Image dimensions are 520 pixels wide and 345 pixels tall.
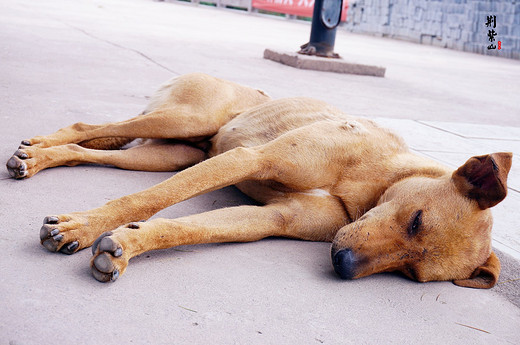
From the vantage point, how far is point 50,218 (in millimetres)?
2385

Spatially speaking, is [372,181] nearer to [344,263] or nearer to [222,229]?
[344,263]

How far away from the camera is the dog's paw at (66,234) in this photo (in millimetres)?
2318

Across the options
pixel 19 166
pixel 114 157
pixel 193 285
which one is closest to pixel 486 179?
pixel 193 285

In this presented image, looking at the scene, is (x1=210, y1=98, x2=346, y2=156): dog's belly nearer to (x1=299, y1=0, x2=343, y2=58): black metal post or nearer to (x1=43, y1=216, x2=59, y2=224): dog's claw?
(x1=43, y1=216, x2=59, y2=224): dog's claw

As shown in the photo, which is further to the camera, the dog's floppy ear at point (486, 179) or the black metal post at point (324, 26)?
the black metal post at point (324, 26)

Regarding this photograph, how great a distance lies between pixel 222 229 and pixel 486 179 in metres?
1.29

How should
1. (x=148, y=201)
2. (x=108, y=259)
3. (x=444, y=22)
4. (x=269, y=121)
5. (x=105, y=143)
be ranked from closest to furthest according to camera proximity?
(x=108, y=259)
(x=148, y=201)
(x=269, y=121)
(x=105, y=143)
(x=444, y=22)

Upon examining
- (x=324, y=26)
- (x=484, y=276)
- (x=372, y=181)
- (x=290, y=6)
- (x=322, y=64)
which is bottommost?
(x=484, y=276)

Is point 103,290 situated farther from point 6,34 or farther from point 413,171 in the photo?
point 6,34

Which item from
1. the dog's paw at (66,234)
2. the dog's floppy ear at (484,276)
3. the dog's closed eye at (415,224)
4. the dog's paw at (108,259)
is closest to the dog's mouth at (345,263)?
the dog's closed eye at (415,224)

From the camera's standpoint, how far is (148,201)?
2703 millimetres

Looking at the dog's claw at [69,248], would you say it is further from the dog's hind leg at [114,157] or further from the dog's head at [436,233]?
the dog's head at [436,233]

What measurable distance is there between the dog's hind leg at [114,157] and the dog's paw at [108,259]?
1211 millimetres

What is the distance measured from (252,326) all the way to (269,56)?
8886 mm
